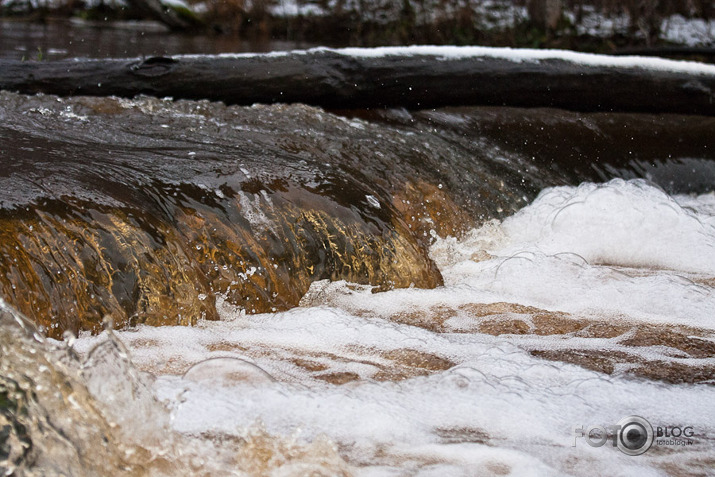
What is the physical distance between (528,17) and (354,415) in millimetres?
13247

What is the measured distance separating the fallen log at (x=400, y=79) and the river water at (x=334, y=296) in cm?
18

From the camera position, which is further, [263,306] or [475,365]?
[263,306]

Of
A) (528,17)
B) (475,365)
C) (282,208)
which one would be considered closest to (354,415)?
(475,365)

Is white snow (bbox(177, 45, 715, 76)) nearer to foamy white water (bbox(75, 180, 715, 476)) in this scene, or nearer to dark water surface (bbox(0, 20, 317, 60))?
foamy white water (bbox(75, 180, 715, 476))

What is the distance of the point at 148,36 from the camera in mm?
13117

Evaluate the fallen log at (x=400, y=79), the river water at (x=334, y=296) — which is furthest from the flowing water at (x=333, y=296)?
the fallen log at (x=400, y=79)

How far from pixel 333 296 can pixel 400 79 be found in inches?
99.3

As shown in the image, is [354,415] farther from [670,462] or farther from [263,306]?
[263,306]

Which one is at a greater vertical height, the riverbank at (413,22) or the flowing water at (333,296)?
the riverbank at (413,22)

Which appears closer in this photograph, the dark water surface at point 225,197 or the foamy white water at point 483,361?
the foamy white water at point 483,361

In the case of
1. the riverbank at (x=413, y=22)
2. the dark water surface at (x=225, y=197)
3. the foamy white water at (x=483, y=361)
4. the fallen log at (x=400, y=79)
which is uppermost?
the riverbank at (x=413, y=22)

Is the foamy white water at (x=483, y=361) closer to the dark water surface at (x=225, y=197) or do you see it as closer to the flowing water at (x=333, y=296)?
the flowing water at (x=333, y=296)

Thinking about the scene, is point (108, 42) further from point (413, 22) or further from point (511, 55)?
point (511, 55)
